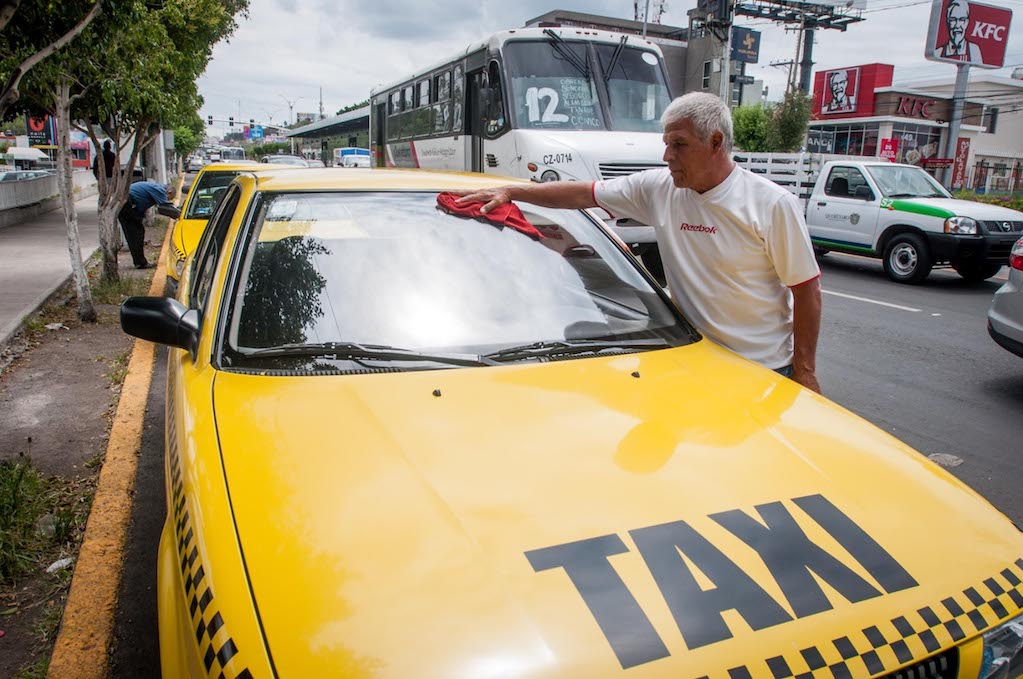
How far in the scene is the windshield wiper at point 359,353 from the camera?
227 centimetres

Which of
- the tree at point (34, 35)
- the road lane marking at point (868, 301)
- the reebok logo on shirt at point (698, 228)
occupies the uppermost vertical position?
the tree at point (34, 35)

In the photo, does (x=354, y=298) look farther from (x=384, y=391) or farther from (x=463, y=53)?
(x=463, y=53)

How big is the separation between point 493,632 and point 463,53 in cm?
1159

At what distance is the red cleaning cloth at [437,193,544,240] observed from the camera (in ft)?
9.48

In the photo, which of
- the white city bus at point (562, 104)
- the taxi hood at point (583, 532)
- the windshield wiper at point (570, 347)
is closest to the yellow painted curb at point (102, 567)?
the taxi hood at point (583, 532)

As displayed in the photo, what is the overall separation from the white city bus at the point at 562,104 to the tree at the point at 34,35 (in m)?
5.43

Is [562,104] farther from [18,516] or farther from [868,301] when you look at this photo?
[18,516]

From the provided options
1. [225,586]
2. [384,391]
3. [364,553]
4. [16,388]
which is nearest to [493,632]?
[364,553]

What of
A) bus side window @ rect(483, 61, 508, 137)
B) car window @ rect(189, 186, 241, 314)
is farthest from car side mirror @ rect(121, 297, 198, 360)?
bus side window @ rect(483, 61, 508, 137)

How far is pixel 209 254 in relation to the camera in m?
3.30

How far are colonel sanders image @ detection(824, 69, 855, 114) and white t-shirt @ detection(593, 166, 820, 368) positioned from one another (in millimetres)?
50710

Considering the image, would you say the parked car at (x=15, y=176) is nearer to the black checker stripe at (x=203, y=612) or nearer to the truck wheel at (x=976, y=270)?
the truck wheel at (x=976, y=270)

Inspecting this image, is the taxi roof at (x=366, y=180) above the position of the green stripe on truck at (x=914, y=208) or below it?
above

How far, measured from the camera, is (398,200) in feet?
9.55
